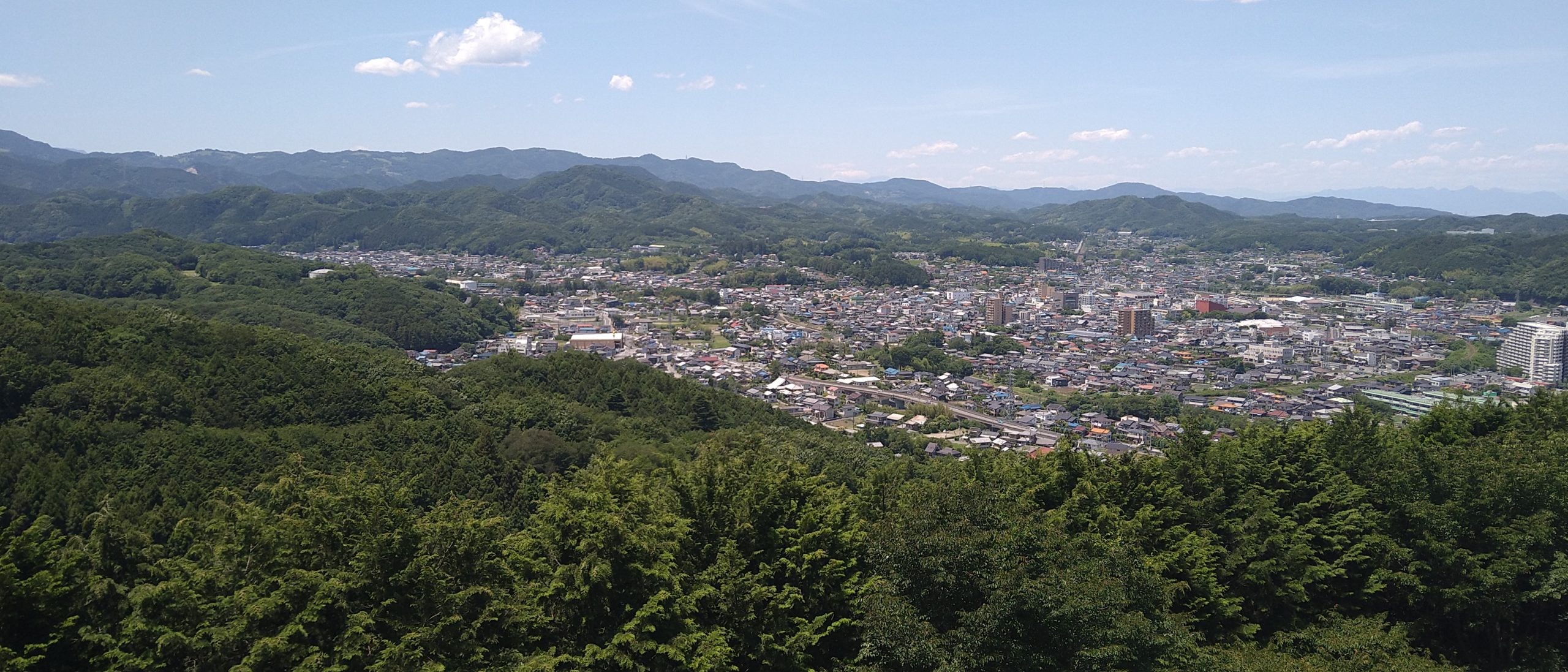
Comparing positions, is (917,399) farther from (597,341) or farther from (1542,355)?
(1542,355)

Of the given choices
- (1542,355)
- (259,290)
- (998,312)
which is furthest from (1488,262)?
(259,290)

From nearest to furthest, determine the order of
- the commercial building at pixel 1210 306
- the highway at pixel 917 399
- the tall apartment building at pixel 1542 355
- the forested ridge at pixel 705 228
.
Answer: the highway at pixel 917 399 → the tall apartment building at pixel 1542 355 → the commercial building at pixel 1210 306 → the forested ridge at pixel 705 228

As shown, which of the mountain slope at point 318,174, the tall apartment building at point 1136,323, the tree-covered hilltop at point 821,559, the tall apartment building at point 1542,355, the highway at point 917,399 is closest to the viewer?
the tree-covered hilltop at point 821,559

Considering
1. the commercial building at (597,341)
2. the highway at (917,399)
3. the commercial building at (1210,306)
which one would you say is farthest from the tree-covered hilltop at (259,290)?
the commercial building at (1210,306)

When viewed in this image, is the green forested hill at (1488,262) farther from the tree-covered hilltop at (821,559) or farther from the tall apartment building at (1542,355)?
the tree-covered hilltop at (821,559)

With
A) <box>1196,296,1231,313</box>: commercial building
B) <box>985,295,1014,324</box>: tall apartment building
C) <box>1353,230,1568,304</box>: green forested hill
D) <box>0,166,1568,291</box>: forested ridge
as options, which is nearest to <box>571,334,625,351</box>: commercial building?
<box>985,295,1014,324</box>: tall apartment building

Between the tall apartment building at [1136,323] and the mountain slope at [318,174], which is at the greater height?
the mountain slope at [318,174]
